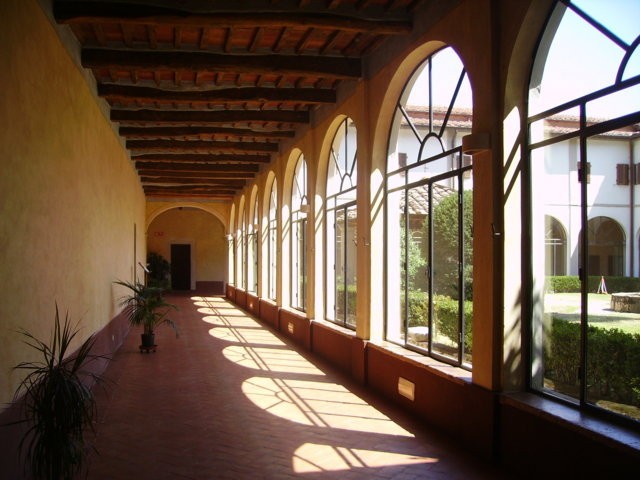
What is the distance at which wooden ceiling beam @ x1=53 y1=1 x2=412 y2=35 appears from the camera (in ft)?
18.4

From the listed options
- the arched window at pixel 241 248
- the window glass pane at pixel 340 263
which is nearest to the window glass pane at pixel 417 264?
the window glass pane at pixel 340 263

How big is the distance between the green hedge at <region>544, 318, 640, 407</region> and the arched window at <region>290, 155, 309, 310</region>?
7612 millimetres

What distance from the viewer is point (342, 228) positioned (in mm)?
9297

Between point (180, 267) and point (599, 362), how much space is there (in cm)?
2551

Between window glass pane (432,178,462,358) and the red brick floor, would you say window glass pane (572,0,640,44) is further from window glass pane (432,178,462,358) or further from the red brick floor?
the red brick floor

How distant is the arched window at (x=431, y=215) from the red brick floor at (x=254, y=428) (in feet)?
3.08

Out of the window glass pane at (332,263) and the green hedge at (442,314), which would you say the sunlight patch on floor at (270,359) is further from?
the green hedge at (442,314)

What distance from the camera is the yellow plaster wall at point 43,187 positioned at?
3988 mm

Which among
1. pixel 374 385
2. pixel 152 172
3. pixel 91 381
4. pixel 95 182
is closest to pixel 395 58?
pixel 374 385

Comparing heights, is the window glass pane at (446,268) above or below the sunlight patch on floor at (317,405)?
above

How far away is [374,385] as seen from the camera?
713 centimetres

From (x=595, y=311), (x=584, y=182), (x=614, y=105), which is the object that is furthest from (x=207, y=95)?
(x=595, y=311)

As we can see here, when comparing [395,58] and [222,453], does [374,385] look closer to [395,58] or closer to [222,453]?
[222,453]

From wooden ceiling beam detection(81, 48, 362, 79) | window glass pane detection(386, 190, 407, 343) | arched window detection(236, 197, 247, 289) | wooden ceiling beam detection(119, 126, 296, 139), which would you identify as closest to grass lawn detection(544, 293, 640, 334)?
window glass pane detection(386, 190, 407, 343)
